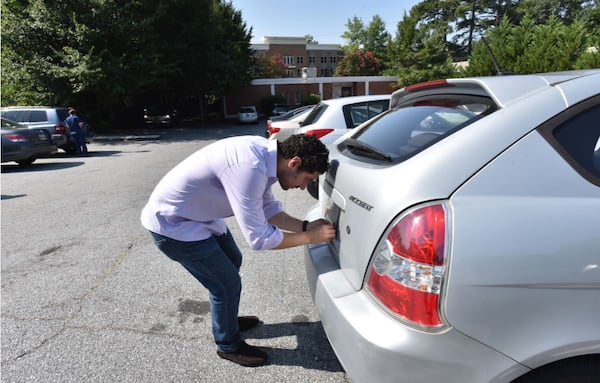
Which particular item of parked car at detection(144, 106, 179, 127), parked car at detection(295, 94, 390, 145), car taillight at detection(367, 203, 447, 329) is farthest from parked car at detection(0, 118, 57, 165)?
parked car at detection(144, 106, 179, 127)

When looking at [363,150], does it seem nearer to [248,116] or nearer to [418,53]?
[248,116]

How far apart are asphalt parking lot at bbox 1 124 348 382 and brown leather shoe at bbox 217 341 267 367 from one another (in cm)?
4

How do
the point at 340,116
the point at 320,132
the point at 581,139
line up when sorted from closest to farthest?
1. the point at 581,139
2. the point at 320,132
3. the point at 340,116

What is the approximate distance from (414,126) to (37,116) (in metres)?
14.5

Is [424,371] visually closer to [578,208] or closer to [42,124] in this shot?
[578,208]

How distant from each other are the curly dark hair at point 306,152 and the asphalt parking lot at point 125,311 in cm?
130

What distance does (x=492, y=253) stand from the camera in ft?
4.20

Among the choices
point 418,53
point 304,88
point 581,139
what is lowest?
point 581,139

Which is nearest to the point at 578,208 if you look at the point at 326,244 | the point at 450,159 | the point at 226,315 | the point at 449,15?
the point at 450,159

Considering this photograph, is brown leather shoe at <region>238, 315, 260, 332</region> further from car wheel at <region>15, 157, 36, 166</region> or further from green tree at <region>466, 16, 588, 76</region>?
Result: green tree at <region>466, 16, 588, 76</region>

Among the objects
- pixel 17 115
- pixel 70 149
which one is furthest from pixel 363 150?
pixel 17 115

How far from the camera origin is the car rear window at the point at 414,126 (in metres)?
1.67

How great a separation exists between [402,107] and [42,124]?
13959mm

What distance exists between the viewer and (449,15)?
167 ft
